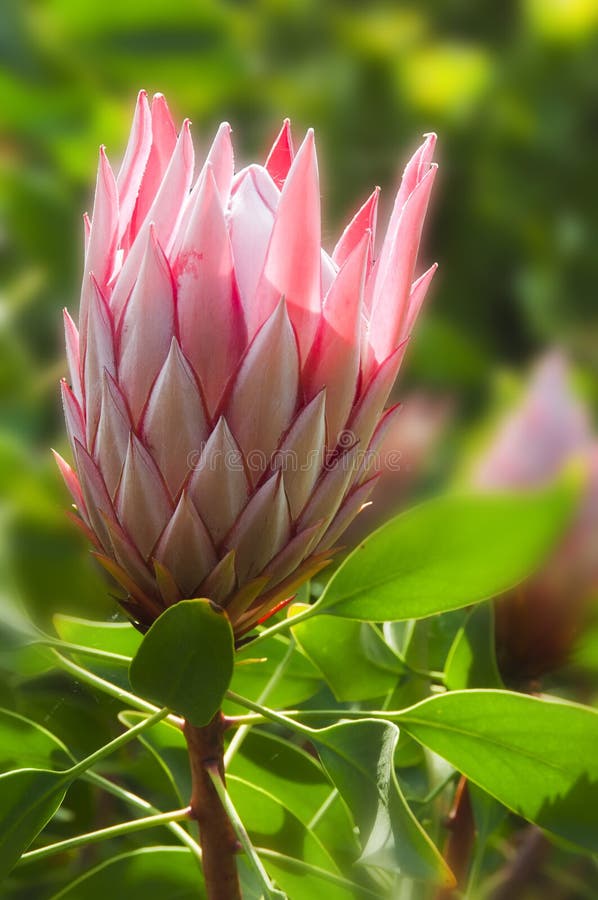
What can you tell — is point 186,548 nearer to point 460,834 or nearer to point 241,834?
point 241,834

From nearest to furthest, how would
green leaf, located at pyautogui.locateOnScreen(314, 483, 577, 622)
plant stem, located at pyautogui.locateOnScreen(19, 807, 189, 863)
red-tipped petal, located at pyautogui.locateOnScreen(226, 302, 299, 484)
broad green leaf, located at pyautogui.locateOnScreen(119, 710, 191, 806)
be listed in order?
green leaf, located at pyautogui.locateOnScreen(314, 483, 577, 622) → red-tipped petal, located at pyautogui.locateOnScreen(226, 302, 299, 484) → plant stem, located at pyautogui.locateOnScreen(19, 807, 189, 863) → broad green leaf, located at pyautogui.locateOnScreen(119, 710, 191, 806)

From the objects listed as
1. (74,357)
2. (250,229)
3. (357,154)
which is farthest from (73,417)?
(357,154)

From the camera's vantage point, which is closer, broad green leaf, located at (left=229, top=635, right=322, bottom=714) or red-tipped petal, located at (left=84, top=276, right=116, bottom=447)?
red-tipped petal, located at (left=84, top=276, right=116, bottom=447)

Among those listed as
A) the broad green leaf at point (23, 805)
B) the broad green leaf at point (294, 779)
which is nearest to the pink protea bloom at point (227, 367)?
the broad green leaf at point (23, 805)

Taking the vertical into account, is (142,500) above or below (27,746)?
above

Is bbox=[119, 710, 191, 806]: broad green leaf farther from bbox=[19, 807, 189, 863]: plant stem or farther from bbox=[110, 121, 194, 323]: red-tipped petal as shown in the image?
bbox=[110, 121, 194, 323]: red-tipped petal

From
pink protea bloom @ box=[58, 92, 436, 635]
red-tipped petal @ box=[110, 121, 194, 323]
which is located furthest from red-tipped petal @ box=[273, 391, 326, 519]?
red-tipped petal @ box=[110, 121, 194, 323]

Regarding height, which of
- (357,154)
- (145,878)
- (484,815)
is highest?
(357,154)
